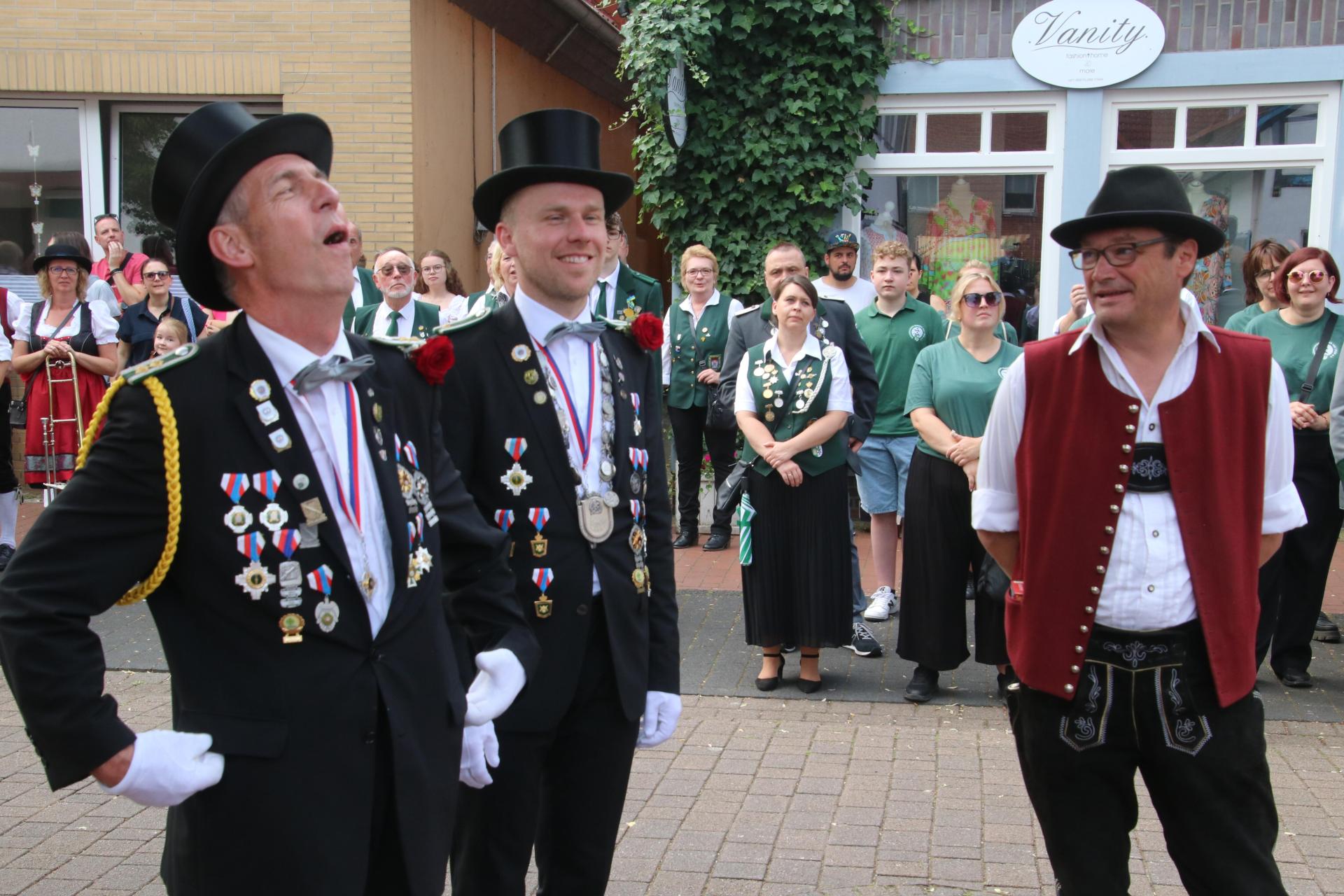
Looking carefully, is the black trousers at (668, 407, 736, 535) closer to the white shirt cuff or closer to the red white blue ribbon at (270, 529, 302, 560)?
the white shirt cuff

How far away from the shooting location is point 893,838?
446 cm

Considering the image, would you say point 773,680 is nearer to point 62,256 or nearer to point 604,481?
point 604,481

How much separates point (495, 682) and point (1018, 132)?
29.6 feet

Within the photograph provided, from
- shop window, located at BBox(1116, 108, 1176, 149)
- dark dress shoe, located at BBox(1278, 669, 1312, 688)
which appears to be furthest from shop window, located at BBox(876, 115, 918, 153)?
dark dress shoe, located at BBox(1278, 669, 1312, 688)

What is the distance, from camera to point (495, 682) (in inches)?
99.9

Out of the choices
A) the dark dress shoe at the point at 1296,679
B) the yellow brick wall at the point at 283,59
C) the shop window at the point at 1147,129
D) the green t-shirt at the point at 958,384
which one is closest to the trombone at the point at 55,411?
the yellow brick wall at the point at 283,59

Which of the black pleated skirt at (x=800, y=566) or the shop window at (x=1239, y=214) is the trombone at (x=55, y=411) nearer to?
the black pleated skirt at (x=800, y=566)

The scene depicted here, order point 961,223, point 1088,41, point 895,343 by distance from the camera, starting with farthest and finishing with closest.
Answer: point 961,223, point 1088,41, point 895,343

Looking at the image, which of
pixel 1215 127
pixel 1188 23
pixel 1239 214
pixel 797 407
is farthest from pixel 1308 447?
pixel 1188 23

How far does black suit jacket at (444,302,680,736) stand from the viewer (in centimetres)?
291

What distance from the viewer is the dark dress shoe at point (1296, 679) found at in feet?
20.4

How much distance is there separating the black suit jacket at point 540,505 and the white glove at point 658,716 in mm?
82

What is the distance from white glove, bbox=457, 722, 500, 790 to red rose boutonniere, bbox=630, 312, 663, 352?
1.10 meters

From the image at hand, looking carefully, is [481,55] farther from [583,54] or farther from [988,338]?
[988,338]
